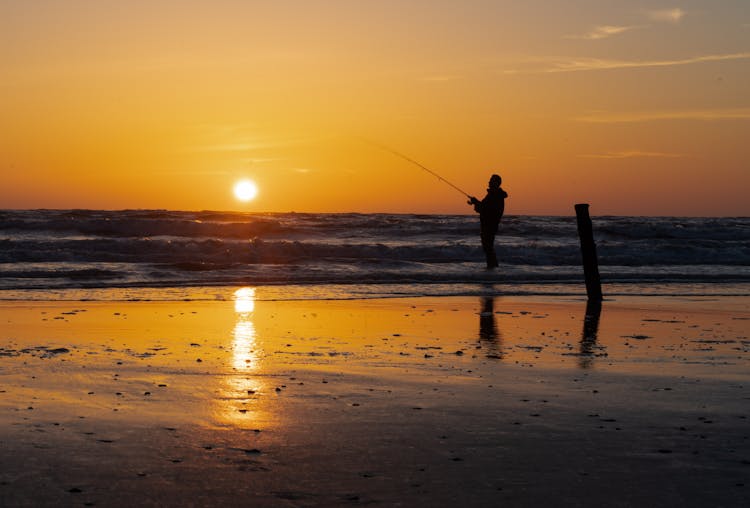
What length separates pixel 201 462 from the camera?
5.35 metres

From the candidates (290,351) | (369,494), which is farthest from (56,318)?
(369,494)

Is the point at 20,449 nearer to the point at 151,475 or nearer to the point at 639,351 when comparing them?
the point at 151,475

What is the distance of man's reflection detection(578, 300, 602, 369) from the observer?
9.52 metres

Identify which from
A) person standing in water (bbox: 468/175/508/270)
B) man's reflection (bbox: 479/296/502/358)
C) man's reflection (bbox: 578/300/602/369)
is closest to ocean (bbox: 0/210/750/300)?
person standing in water (bbox: 468/175/508/270)

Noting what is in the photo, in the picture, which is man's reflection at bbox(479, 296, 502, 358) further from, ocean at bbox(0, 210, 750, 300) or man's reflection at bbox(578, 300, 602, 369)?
ocean at bbox(0, 210, 750, 300)

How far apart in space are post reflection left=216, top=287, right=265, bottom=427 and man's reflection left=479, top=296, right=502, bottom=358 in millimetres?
2476

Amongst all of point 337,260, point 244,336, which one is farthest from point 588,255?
point 337,260

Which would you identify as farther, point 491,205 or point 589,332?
point 491,205

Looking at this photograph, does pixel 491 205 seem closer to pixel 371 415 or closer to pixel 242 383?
pixel 242 383

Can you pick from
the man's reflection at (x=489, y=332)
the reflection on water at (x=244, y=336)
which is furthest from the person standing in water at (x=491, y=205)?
the reflection on water at (x=244, y=336)

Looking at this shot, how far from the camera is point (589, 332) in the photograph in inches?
475

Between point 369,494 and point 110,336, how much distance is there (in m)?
6.92

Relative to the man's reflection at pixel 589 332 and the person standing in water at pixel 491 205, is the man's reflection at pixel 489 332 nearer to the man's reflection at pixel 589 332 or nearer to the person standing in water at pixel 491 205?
the man's reflection at pixel 589 332

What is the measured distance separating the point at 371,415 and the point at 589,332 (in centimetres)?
607
